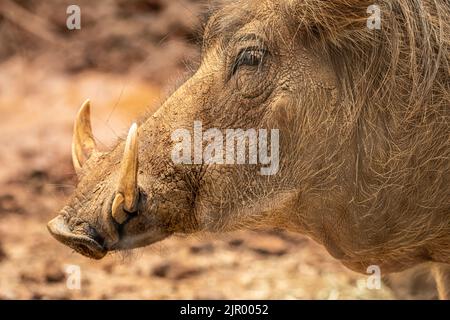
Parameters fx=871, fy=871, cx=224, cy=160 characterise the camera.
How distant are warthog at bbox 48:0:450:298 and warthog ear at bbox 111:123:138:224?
76 millimetres

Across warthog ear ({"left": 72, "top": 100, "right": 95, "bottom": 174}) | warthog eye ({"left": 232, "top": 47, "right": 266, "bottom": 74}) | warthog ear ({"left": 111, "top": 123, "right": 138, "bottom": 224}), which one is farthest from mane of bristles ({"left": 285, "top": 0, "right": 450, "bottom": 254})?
warthog ear ({"left": 72, "top": 100, "right": 95, "bottom": 174})

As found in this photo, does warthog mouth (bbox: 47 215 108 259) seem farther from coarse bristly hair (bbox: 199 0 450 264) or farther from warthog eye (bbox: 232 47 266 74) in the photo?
coarse bristly hair (bbox: 199 0 450 264)

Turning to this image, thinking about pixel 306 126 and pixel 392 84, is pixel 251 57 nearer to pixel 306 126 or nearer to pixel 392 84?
pixel 306 126

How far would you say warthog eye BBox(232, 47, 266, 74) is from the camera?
279 centimetres

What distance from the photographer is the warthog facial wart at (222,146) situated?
275 centimetres

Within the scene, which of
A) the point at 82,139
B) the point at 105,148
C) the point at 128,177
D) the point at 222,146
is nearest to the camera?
the point at 128,177

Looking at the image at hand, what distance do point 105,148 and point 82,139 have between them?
1.77 ft

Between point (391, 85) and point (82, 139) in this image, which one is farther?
point (82, 139)

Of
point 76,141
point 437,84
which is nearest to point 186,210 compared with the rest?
point 76,141

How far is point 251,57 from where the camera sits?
2801 mm

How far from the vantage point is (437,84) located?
2.81 m

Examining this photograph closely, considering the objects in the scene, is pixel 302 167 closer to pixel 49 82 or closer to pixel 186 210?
pixel 186 210

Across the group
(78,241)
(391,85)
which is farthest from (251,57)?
(78,241)
